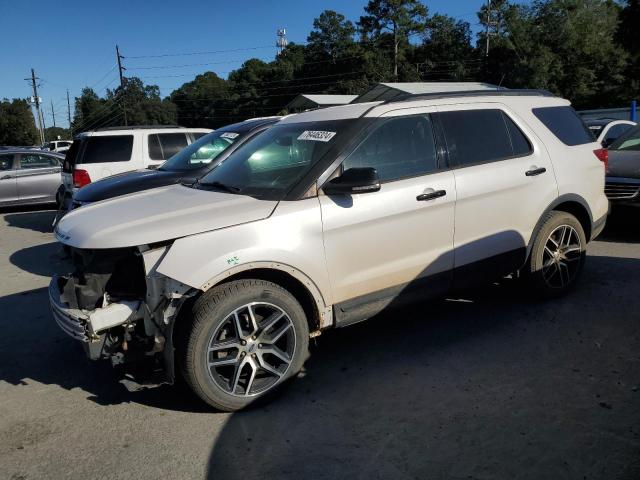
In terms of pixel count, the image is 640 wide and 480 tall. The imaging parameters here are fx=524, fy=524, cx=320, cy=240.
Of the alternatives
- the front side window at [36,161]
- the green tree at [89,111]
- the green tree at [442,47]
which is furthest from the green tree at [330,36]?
the front side window at [36,161]

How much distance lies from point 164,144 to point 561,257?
718cm

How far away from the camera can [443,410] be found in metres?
3.21

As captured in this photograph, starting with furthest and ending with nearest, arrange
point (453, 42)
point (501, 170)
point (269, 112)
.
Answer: point (269, 112) < point (453, 42) < point (501, 170)

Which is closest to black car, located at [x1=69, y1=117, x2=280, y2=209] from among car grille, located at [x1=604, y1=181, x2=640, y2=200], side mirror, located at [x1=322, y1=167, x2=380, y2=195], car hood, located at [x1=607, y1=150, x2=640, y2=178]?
side mirror, located at [x1=322, y1=167, x2=380, y2=195]

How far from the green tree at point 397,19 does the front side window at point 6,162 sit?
182 ft

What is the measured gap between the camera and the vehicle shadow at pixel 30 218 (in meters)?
10.7

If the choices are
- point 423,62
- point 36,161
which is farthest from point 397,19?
point 36,161

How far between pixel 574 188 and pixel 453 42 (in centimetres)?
6696

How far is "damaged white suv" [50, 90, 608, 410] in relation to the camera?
122 inches

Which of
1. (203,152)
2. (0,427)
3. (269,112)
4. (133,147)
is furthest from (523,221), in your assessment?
(269,112)

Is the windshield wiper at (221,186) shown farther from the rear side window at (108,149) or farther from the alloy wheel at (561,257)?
the rear side window at (108,149)

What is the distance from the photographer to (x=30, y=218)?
12.0 metres

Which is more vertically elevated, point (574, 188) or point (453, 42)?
point (453, 42)

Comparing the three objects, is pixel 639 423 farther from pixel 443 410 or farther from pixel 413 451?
pixel 413 451
